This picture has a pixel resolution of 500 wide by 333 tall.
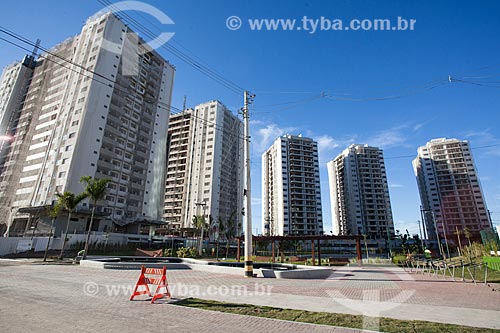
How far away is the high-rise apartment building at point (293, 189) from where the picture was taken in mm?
105312

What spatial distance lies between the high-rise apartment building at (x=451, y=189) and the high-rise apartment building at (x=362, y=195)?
17389mm

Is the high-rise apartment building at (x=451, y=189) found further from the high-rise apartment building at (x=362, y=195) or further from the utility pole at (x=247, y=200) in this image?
the utility pole at (x=247, y=200)

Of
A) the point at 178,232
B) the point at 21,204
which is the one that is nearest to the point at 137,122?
the point at 21,204

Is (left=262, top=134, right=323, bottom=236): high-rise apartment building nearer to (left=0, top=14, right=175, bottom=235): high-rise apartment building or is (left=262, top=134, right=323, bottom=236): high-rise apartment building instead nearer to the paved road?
(left=0, top=14, right=175, bottom=235): high-rise apartment building

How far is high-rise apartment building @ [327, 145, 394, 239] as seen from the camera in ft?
368

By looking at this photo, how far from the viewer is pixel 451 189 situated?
10994 cm

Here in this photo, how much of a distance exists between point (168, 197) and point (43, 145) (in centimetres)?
4116

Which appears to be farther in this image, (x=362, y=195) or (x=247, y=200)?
(x=362, y=195)

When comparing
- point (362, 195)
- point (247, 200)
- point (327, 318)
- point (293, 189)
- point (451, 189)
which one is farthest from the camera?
point (362, 195)

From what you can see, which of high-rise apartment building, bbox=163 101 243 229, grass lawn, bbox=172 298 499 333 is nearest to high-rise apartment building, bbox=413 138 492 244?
high-rise apartment building, bbox=163 101 243 229

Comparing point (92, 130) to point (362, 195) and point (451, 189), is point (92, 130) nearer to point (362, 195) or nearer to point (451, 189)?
point (362, 195)

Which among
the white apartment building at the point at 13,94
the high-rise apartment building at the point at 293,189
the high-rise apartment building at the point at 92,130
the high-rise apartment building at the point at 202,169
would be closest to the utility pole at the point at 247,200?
the high-rise apartment building at the point at 92,130

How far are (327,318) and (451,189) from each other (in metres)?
133

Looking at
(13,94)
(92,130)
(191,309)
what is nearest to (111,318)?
(191,309)
